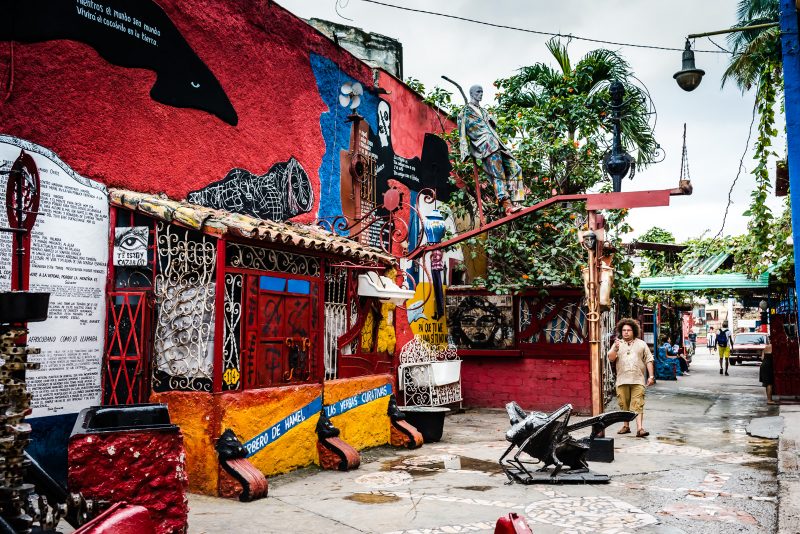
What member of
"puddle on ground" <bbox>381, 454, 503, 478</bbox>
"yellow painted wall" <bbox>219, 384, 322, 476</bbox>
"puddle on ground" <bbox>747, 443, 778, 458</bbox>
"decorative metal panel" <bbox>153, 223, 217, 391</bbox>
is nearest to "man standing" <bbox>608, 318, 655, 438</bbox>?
"puddle on ground" <bbox>747, 443, 778, 458</bbox>

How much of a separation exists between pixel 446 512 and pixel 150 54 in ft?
19.2

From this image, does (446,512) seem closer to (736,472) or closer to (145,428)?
(145,428)

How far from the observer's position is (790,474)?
22.7ft

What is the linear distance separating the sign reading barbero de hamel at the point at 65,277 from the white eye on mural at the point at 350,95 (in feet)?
16.2

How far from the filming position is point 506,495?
673 centimetres

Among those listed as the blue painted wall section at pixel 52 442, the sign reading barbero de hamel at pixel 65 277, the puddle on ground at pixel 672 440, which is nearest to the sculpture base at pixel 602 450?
the puddle on ground at pixel 672 440

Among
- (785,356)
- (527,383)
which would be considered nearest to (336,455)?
(527,383)

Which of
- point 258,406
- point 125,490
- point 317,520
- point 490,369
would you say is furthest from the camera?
point 490,369

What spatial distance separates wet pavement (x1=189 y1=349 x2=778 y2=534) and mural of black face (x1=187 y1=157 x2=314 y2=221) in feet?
11.2

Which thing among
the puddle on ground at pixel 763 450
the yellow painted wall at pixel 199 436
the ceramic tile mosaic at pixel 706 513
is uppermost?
the yellow painted wall at pixel 199 436

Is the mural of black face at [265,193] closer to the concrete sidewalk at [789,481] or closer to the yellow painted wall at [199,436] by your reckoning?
the yellow painted wall at [199,436]

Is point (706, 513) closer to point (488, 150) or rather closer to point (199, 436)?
point (199, 436)

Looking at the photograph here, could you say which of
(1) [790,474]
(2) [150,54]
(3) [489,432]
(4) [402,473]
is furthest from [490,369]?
(2) [150,54]

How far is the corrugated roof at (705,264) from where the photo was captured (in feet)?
60.4
